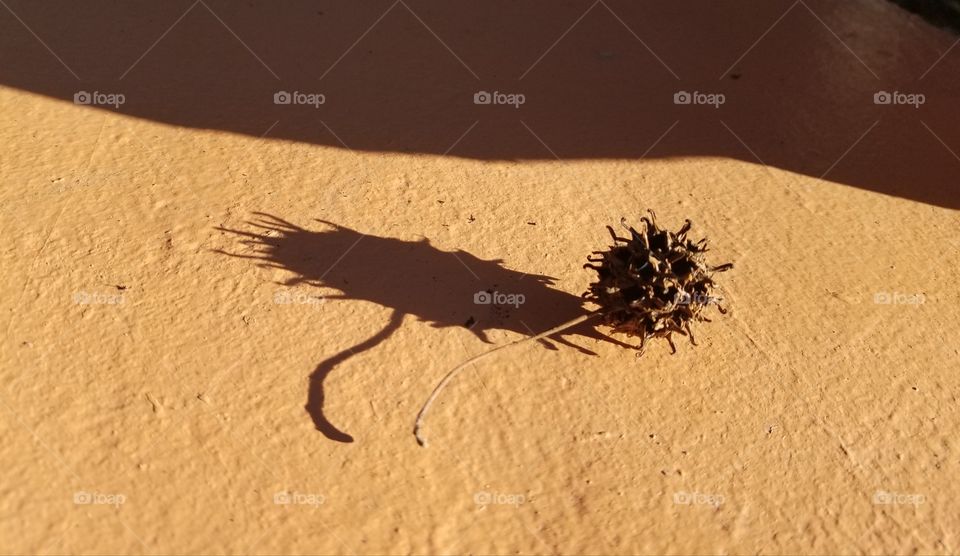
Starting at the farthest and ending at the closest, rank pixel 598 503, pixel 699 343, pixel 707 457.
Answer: pixel 699 343 < pixel 707 457 < pixel 598 503

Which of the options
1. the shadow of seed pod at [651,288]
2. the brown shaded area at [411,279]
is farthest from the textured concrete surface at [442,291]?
the shadow of seed pod at [651,288]

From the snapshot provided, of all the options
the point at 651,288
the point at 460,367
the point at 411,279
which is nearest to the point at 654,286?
the point at 651,288

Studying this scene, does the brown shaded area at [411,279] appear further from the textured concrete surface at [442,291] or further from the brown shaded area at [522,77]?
the brown shaded area at [522,77]

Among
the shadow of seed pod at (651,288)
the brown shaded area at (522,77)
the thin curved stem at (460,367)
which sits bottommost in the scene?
the thin curved stem at (460,367)

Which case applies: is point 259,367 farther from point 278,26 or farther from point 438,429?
point 278,26

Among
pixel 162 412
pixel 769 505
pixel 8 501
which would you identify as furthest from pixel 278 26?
pixel 769 505

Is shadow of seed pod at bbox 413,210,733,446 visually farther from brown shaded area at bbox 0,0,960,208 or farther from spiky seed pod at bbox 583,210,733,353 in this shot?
brown shaded area at bbox 0,0,960,208

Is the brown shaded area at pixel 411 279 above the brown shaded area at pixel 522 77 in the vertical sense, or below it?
below

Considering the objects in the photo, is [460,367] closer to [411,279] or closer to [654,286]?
[411,279]
